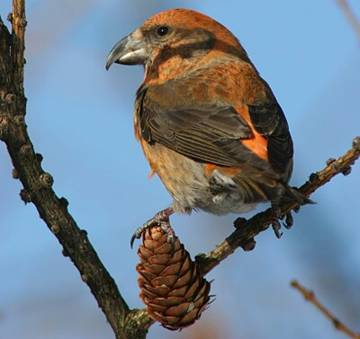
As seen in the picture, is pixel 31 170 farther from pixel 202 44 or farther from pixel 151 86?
pixel 202 44

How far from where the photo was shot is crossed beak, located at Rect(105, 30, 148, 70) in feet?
13.9

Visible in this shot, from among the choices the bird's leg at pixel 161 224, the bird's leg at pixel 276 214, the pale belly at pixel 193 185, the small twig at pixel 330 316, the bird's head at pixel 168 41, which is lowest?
the small twig at pixel 330 316

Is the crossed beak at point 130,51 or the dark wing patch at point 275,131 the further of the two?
the crossed beak at point 130,51

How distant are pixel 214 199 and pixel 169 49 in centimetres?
124

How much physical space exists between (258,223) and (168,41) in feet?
6.12

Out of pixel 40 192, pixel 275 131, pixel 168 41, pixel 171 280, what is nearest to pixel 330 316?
pixel 171 280

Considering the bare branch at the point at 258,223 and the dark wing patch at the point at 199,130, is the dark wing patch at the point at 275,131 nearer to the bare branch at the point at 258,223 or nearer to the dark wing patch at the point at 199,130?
the dark wing patch at the point at 199,130

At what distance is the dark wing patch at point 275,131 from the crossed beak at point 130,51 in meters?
0.99

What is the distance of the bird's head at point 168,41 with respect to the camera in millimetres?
4277

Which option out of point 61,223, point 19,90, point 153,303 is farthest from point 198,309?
point 19,90

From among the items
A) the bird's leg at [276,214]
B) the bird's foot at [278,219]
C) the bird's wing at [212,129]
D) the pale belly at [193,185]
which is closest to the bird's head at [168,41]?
the bird's wing at [212,129]

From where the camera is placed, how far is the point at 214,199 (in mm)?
3434

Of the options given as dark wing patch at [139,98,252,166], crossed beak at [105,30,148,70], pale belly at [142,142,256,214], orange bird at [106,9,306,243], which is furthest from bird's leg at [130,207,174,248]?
crossed beak at [105,30,148,70]

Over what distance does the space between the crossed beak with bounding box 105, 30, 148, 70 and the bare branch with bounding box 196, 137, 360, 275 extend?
1.79 metres
